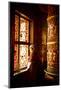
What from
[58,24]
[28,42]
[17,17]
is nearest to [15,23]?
[17,17]

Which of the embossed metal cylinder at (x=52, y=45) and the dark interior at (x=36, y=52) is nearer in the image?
the dark interior at (x=36, y=52)

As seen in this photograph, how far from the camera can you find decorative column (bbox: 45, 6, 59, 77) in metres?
3.07

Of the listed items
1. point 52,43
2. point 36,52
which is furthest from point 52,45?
point 36,52

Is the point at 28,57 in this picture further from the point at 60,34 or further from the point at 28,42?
the point at 60,34

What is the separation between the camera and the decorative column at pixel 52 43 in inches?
121

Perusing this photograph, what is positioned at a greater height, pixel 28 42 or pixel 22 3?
pixel 22 3

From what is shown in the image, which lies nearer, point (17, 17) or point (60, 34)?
point (17, 17)

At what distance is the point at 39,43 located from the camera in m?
3.03

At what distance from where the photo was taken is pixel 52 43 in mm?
3086

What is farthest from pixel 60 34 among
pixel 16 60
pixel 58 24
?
pixel 16 60

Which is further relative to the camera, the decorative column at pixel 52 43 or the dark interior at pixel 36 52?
the decorative column at pixel 52 43

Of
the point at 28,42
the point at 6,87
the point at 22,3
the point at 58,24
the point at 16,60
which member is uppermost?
the point at 22,3

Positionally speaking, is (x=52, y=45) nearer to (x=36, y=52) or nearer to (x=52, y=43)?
(x=52, y=43)

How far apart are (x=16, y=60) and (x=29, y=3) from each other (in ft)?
2.11
